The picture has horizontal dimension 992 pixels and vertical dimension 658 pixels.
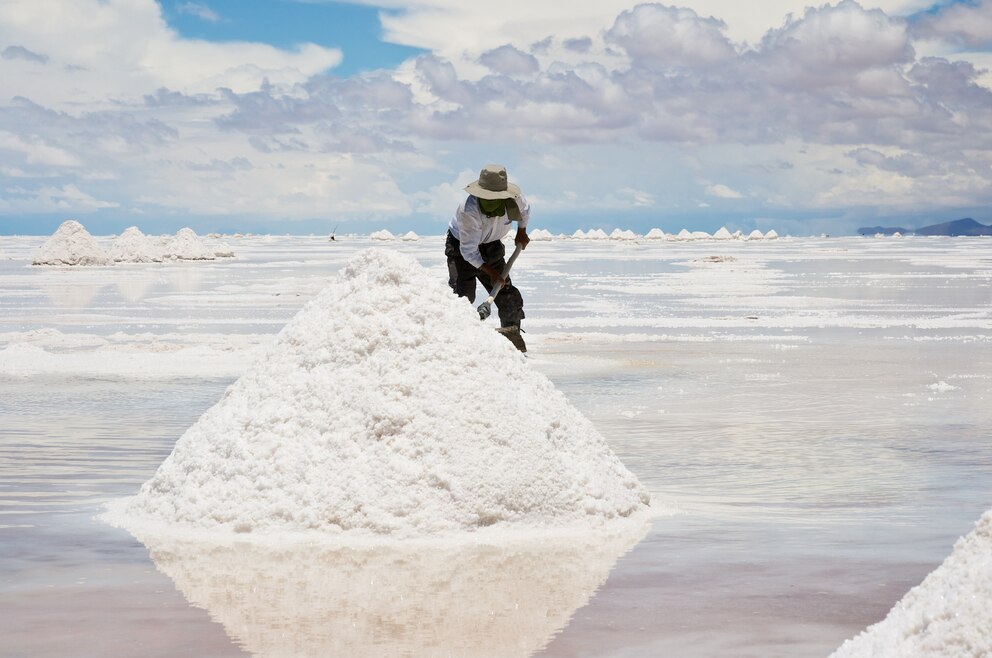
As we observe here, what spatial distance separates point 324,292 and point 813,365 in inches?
224

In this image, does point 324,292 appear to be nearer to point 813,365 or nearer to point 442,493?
point 442,493

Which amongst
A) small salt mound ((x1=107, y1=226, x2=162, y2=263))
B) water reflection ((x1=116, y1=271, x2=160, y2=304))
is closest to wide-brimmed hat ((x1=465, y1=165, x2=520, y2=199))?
water reflection ((x1=116, y1=271, x2=160, y2=304))

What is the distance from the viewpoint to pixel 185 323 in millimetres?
14414

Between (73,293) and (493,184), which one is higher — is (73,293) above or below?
below

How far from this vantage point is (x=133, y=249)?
3519 centimetres

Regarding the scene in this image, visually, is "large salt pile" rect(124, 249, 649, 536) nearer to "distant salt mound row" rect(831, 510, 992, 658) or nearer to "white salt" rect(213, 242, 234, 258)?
"distant salt mound row" rect(831, 510, 992, 658)

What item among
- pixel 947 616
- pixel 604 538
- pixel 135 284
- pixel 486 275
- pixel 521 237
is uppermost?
pixel 521 237

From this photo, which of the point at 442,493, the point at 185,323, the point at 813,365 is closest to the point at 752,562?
the point at 442,493

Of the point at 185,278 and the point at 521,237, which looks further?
the point at 185,278

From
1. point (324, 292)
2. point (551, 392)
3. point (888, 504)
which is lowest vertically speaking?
point (888, 504)

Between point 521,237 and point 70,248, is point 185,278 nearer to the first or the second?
point 70,248

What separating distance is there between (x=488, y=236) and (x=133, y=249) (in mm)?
29077

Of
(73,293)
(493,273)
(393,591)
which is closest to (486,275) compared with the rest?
(493,273)

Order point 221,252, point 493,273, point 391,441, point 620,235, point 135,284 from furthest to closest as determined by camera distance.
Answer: point 620,235, point 221,252, point 135,284, point 493,273, point 391,441
